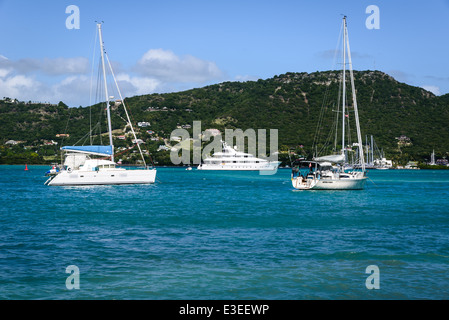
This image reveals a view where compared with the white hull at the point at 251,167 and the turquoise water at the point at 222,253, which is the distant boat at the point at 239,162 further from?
the turquoise water at the point at 222,253

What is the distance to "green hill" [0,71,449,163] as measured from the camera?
14088 centimetres

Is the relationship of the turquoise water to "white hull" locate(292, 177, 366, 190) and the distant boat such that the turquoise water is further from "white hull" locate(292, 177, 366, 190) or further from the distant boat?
the distant boat

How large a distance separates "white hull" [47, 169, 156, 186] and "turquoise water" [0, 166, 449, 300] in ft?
50.2

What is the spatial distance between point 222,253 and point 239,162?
113 meters

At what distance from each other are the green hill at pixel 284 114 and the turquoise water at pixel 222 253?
102631mm

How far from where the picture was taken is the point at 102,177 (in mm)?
43188

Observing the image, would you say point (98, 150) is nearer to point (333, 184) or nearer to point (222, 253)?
point (333, 184)

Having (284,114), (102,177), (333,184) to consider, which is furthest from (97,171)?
(284,114)

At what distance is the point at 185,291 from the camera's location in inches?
420

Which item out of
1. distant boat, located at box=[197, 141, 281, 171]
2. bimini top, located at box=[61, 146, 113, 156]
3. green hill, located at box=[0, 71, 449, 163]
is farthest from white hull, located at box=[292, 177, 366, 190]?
green hill, located at box=[0, 71, 449, 163]

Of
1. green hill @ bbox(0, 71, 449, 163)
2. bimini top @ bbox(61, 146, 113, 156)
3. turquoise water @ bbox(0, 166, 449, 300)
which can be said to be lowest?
turquoise water @ bbox(0, 166, 449, 300)

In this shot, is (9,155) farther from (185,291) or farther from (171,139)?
(185,291)

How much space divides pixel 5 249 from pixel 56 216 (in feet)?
31.3
